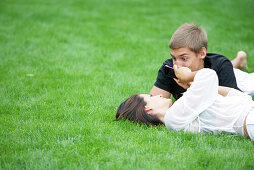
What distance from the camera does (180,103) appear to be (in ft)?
10.6

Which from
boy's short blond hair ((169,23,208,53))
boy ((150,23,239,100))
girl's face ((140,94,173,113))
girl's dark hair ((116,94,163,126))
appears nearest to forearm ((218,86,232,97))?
boy ((150,23,239,100))

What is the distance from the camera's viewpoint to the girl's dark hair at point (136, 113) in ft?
11.6

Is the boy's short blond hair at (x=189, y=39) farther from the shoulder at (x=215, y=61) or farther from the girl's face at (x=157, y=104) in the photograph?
the girl's face at (x=157, y=104)

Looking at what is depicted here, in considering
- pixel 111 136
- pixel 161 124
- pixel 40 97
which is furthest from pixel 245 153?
pixel 40 97

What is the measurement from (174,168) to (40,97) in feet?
8.17

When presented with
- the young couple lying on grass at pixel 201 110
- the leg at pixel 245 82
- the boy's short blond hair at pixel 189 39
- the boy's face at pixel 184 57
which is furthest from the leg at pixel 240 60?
the young couple lying on grass at pixel 201 110

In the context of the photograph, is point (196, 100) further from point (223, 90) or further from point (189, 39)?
point (189, 39)

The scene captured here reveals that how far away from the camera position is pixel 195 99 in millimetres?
3170

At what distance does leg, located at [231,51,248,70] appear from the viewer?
18.5ft

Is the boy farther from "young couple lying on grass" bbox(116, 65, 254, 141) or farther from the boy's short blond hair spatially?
"young couple lying on grass" bbox(116, 65, 254, 141)

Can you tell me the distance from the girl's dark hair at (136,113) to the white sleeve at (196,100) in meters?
0.30

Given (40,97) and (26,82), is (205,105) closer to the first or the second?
(40,97)

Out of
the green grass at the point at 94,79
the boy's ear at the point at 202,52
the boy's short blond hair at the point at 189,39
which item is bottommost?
the green grass at the point at 94,79

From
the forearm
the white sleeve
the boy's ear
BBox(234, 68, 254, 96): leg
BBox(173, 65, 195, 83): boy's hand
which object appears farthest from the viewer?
BBox(234, 68, 254, 96): leg
